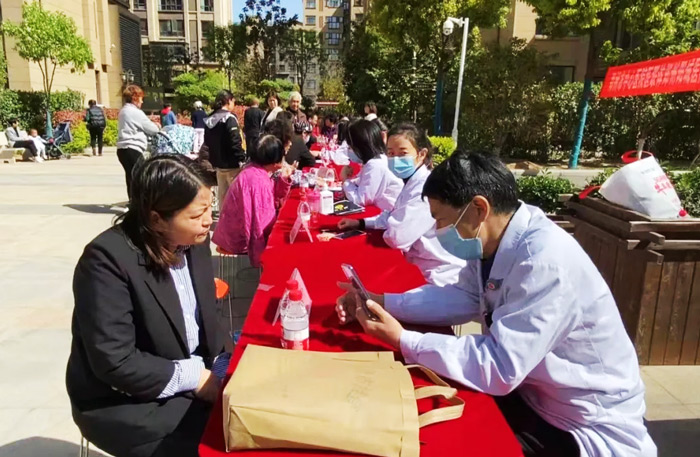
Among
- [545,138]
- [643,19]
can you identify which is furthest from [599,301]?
[545,138]

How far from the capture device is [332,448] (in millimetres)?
1200

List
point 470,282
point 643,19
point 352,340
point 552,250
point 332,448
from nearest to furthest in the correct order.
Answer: point 332,448, point 552,250, point 352,340, point 470,282, point 643,19

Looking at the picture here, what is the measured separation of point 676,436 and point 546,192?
2256 millimetres

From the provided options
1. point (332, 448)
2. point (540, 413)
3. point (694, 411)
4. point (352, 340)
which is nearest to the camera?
point (332, 448)

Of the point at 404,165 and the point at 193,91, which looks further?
the point at 193,91

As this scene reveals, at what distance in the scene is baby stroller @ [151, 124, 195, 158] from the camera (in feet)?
21.5

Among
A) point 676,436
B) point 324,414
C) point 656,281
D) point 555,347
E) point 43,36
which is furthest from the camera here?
point 43,36

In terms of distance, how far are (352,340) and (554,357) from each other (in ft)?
2.17

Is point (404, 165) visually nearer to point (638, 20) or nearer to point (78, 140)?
point (638, 20)

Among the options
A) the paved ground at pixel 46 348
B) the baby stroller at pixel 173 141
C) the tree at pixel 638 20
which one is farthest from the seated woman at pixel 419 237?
the tree at pixel 638 20

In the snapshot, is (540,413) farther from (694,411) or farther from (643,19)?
(643,19)

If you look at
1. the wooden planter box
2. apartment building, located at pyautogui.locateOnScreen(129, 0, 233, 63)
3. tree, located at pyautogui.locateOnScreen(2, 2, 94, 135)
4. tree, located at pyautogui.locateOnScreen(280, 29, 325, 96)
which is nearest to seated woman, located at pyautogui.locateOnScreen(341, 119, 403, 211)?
the wooden planter box

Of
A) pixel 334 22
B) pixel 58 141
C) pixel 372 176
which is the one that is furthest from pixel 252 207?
pixel 334 22

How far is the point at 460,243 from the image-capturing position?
1678 mm
